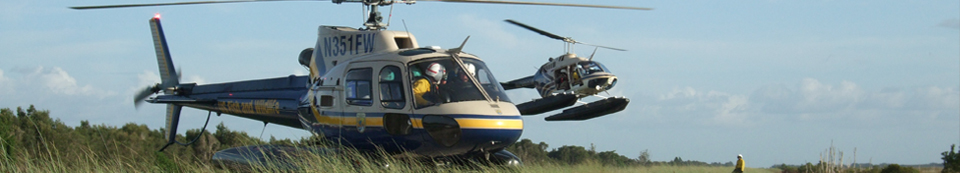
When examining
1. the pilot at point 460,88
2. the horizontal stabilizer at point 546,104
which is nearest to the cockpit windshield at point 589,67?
the horizontal stabilizer at point 546,104

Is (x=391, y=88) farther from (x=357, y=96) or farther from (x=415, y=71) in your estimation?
(x=357, y=96)

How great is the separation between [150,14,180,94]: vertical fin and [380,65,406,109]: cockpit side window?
975 centimetres

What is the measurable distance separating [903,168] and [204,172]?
19224 millimetres

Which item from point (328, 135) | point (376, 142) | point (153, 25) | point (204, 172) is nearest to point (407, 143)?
point (376, 142)

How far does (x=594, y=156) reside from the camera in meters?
14.5

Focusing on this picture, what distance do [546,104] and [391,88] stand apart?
29.6 ft

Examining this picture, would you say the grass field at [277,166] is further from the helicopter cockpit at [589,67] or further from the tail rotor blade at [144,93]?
the helicopter cockpit at [589,67]

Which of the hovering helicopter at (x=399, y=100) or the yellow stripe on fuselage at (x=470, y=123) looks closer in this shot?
the yellow stripe on fuselage at (x=470, y=123)

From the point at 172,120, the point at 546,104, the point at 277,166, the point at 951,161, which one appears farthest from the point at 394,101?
the point at 951,161

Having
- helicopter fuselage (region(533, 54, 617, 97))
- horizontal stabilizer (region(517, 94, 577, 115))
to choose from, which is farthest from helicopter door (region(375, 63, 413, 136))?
helicopter fuselage (region(533, 54, 617, 97))

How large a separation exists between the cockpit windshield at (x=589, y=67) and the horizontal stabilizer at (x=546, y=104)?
3177 mm

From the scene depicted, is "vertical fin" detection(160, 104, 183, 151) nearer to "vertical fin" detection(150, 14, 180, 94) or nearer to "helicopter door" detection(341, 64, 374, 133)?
"vertical fin" detection(150, 14, 180, 94)

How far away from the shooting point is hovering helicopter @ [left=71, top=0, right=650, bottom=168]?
9.76m

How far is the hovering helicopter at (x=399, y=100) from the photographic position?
9758 millimetres
